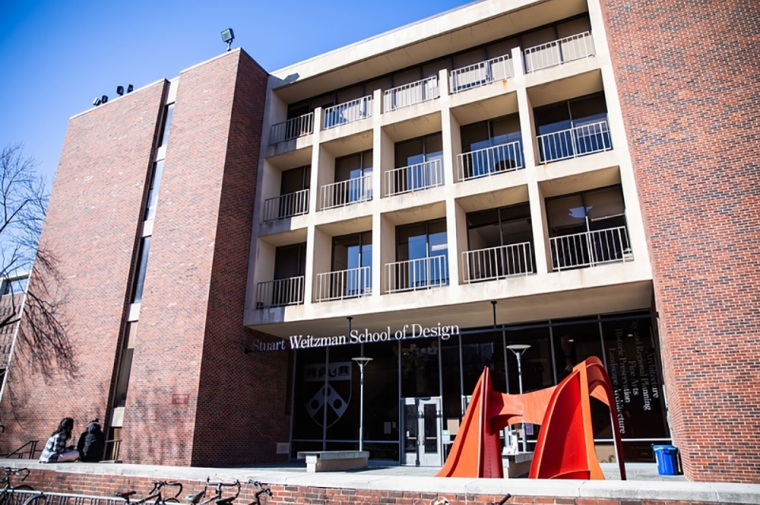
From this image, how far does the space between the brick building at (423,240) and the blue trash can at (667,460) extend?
34.1 inches

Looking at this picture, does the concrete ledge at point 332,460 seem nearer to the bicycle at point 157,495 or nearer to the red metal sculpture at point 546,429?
the bicycle at point 157,495

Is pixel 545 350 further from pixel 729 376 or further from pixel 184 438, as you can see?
pixel 184 438

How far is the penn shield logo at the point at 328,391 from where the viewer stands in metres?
18.1

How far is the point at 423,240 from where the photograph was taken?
17.0m

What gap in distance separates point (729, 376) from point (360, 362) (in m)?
10.4

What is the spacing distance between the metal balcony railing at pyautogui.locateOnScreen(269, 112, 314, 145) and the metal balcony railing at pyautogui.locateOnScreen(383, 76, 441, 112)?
3.26 metres

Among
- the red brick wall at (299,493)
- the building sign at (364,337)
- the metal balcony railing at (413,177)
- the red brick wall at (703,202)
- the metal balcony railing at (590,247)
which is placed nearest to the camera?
the red brick wall at (299,493)

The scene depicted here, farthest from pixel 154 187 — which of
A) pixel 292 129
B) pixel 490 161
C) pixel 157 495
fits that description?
pixel 157 495

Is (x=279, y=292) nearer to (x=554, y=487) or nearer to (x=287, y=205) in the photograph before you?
(x=287, y=205)

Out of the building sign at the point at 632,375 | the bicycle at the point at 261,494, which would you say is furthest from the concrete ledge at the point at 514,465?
the bicycle at the point at 261,494

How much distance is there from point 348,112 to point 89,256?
1128 cm

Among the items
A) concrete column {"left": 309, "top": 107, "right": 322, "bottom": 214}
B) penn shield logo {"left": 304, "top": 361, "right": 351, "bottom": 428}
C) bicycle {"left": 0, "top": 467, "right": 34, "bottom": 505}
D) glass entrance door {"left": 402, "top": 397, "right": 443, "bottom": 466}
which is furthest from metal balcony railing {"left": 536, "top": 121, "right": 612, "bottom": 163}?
bicycle {"left": 0, "top": 467, "right": 34, "bottom": 505}

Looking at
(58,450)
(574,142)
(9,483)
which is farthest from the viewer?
(574,142)

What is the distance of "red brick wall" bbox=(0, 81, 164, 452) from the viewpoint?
17656mm
